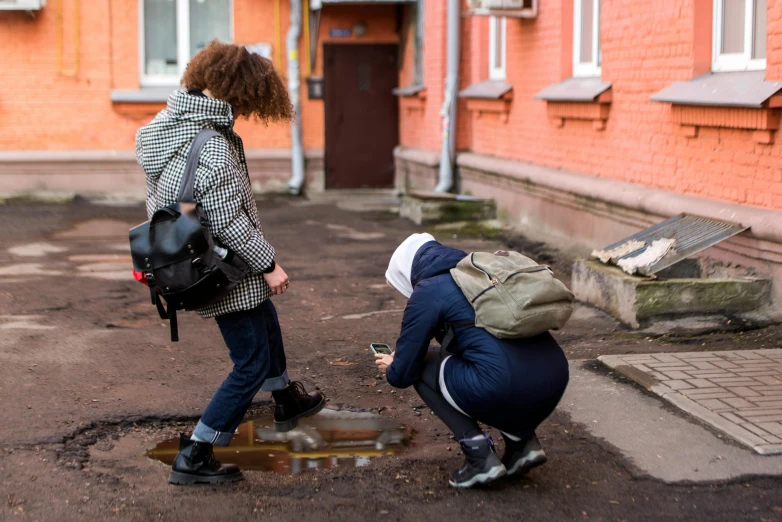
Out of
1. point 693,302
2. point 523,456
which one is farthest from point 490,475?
point 693,302

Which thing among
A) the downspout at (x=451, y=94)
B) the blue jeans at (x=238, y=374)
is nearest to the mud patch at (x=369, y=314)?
the blue jeans at (x=238, y=374)

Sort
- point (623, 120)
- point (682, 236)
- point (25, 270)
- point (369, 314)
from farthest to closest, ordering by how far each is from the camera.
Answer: point (25, 270) → point (623, 120) → point (369, 314) → point (682, 236)

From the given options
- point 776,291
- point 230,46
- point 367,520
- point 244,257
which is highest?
point 230,46

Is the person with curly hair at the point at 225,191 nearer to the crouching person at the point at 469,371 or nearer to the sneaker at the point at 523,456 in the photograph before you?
the crouching person at the point at 469,371

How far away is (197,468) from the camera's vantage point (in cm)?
395

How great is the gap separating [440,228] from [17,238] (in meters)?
4.68

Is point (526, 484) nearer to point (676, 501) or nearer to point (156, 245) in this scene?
point (676, 501)

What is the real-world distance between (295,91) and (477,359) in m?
11.7

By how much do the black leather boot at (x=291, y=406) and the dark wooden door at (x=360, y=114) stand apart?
11018mm

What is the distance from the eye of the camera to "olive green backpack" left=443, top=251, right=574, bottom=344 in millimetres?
3510

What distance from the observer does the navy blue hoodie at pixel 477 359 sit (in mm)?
3588

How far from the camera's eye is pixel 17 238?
1101 cm

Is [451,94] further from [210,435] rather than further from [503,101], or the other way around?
[210,435]

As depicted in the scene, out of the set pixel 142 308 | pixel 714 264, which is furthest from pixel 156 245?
pixel 714 264
